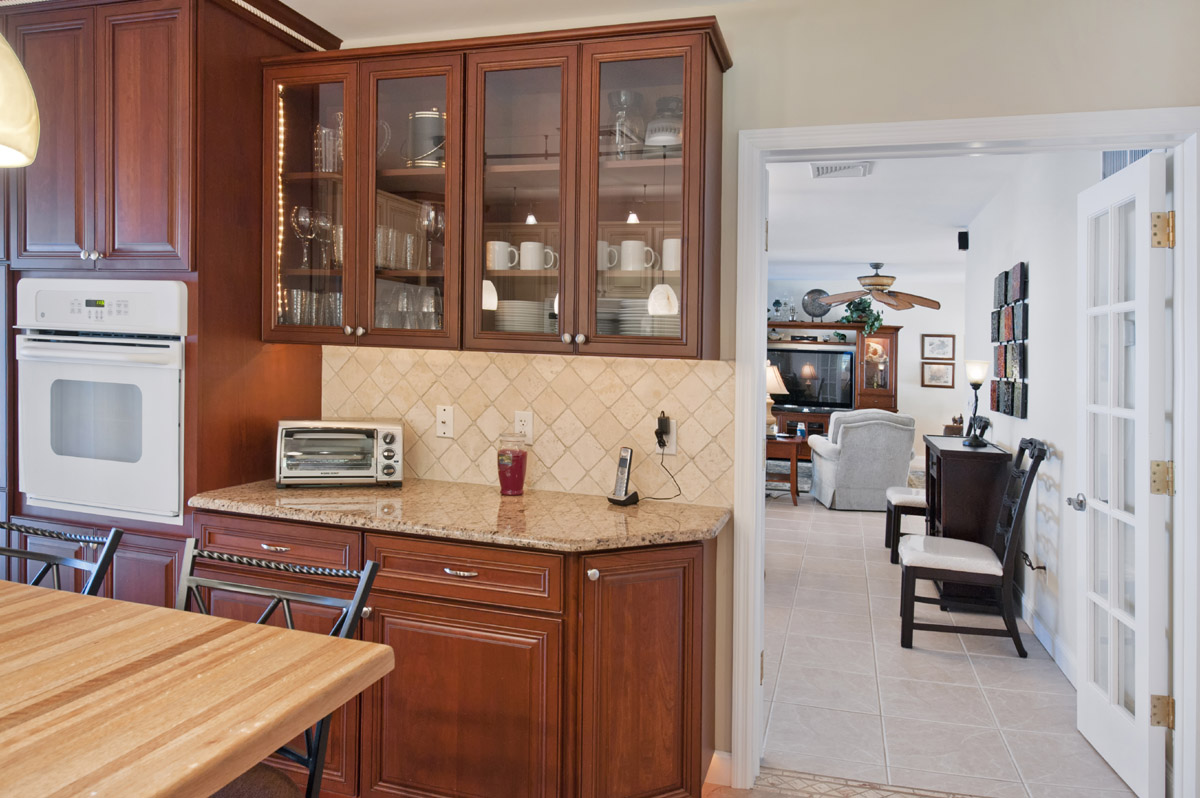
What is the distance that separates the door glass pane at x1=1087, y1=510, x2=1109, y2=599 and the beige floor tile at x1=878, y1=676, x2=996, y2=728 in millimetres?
710

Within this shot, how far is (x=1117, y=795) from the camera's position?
2.65m

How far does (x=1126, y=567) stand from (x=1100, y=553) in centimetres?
18

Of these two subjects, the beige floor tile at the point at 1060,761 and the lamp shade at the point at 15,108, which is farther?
the beige floor tile at the point at 1060,761

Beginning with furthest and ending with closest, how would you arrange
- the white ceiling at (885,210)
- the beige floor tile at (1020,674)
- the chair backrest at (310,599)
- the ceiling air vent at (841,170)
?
the white ceiling at (885,210), the ceiling air vent at (841,170), the beige floor tile at (1020,674), the chair backrest at (310,599)

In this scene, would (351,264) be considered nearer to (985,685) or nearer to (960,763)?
(960,763)

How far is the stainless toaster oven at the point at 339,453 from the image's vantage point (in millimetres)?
2758

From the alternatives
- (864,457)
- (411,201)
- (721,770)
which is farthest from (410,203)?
(864,457)

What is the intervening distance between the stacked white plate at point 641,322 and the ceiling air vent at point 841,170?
9.63 feet

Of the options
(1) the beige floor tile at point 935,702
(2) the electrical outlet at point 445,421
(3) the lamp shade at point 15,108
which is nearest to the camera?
(3) the lamp shade at point 15,108

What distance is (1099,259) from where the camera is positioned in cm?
295

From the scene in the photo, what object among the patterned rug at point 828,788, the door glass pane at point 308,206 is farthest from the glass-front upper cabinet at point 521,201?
the patterned rug at point 828,788

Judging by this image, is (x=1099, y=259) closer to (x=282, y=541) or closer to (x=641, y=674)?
(x=641, y=674)

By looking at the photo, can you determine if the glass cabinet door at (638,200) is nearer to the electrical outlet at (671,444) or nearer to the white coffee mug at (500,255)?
the white coffee mug at (500,255)

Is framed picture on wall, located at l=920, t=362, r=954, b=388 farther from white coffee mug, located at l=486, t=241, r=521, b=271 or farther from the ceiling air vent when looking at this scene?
white coffee mug, located at l=486, t=241, r=521, b=271
